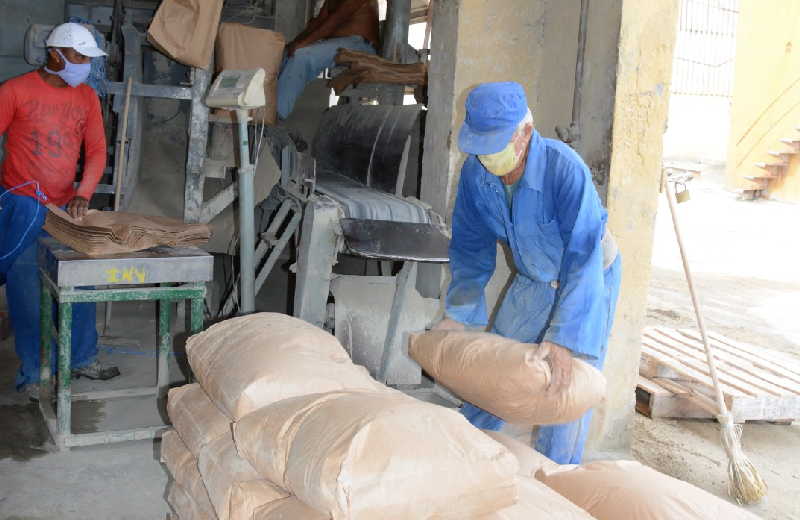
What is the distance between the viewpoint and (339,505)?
1.64 meters

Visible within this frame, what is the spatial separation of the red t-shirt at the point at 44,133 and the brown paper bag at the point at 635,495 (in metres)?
3.43

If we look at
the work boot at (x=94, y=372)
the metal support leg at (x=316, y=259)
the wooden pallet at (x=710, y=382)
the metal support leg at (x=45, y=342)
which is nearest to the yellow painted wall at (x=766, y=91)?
the wooden pallet at (x=710, y=382)

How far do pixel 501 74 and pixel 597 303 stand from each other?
2.21m

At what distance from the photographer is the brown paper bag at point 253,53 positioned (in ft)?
18.3

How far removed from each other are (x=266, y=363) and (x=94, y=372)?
3.18 metres

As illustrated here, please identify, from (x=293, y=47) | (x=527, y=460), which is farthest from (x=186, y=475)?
(x=293, y=47)

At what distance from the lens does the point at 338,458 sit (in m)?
1.67

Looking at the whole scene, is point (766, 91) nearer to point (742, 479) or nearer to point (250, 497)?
point (742, 479)

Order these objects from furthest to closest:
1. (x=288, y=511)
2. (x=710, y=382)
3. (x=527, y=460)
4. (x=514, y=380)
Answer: (x=710, y=382)
(x=514, y=380)
(x=527, y=460)
(x=288, y=511)

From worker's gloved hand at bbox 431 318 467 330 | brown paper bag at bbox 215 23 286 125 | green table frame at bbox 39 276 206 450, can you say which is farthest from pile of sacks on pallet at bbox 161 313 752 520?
brown paper bag at bbox 215 23 286 125

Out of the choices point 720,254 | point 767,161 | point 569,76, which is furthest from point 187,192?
point 767,161

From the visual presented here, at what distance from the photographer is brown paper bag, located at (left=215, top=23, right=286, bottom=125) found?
5.57 m

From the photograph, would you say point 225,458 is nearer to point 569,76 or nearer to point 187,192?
point 569,76

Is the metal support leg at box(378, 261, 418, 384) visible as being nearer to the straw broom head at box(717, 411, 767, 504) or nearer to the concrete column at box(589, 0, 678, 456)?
the concrete column at box(589, 0, 678, 456)
